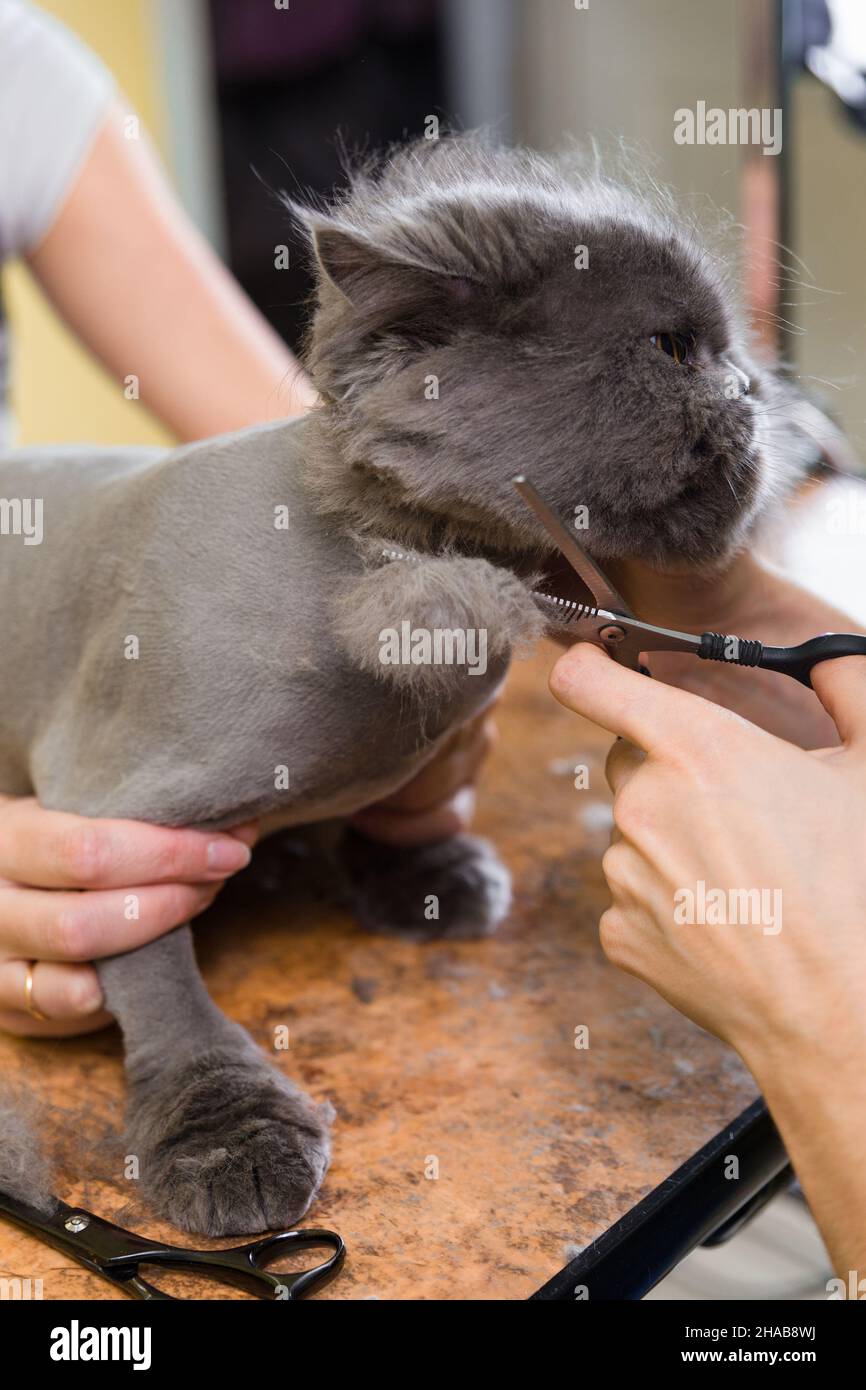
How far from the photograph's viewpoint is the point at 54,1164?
70cm

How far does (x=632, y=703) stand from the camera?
2.11 feet

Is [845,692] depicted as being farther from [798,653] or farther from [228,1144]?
[228,1144]

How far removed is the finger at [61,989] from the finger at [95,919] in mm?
10

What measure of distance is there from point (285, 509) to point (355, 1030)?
1.23ft

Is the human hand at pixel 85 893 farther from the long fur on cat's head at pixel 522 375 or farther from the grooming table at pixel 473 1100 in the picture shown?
the long fur on cat's head at pixel 522 375

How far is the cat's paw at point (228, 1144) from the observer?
25.6 inches

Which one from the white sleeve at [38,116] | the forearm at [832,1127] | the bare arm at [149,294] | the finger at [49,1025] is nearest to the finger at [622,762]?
the forearm at [832,1127]

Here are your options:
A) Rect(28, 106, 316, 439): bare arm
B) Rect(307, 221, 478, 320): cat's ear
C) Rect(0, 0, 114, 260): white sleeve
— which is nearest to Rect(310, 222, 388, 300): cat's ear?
Rect(307, 221, 478, 320): cat's ear

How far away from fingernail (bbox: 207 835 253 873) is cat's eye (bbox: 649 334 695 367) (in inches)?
16.5

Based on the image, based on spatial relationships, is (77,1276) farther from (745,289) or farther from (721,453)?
(745,289)

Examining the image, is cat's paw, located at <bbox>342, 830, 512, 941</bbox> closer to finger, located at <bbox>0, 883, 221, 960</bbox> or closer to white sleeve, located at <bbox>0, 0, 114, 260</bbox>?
finger, located at <bbox>0, 883, 221, 960</bbox>

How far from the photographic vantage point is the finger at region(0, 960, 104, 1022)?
77 cm
